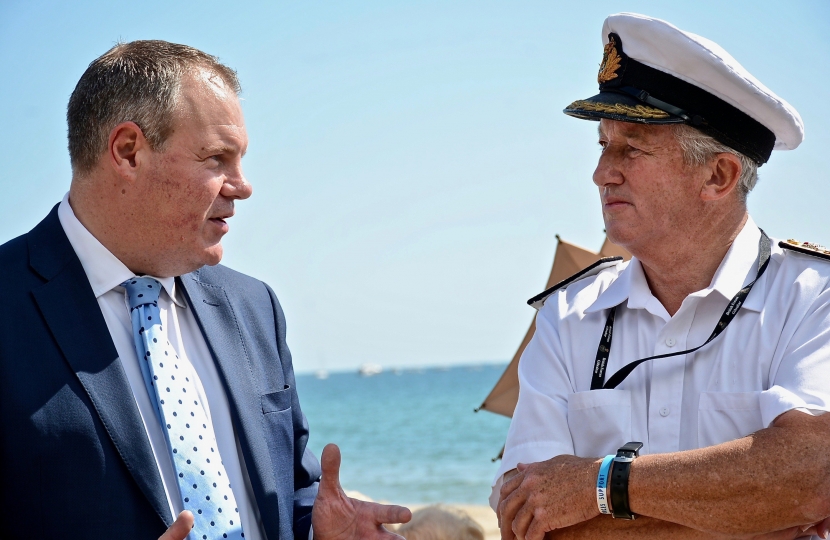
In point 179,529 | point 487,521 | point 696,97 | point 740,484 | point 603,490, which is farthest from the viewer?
point 487,521

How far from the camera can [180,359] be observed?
2.60 meters

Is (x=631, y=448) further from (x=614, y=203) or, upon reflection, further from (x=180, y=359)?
(x=180, y=359)

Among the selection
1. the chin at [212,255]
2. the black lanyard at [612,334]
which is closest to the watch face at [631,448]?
the black lanyard at [612,334]

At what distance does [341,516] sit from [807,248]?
1553 millimetres

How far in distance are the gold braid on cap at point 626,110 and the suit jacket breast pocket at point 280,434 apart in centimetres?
128

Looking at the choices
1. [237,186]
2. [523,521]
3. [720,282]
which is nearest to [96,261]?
[237,186]

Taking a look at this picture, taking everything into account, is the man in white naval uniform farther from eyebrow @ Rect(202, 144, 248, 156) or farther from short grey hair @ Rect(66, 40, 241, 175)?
short grey hair @ Rect(66, 40, 241, 175)

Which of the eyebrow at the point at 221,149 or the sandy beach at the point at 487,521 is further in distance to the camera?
the sandy beach at the point at 487,521

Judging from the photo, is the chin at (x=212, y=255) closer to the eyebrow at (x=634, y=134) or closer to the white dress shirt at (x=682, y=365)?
the white dress shirt at (x=682, y=365)

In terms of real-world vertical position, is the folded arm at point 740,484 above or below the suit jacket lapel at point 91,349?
below

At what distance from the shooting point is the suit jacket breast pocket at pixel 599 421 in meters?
2.58

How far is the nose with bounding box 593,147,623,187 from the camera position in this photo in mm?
2688

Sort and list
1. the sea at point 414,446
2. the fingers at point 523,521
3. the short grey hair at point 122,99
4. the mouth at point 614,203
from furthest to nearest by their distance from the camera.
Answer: the sea at point 414,446
the mouth at point 614,203
the short grey hair at point 122,99
the fingers at point 523,521

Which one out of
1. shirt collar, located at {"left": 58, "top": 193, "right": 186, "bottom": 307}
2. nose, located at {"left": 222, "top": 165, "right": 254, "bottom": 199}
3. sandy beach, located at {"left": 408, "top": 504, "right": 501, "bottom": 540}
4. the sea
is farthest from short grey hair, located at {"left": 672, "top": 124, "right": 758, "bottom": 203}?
the sea
